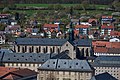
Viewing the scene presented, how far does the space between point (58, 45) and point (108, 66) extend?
918cm

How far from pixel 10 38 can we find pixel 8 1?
175ft

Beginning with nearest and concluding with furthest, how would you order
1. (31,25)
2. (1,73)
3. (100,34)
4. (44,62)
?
1. (1,73)
2. (44,62)
3. (100,34)
4. (31,25)

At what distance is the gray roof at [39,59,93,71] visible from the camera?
169 feet

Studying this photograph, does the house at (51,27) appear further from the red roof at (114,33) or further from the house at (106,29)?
the red roof at (114,33)

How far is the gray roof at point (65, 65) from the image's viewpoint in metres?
51.5

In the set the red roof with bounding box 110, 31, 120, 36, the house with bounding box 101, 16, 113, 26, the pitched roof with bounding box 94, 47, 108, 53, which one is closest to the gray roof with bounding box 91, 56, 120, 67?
the pitched roof with bounding box 94, 47, 108, 53

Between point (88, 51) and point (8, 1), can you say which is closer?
point (88, 51)

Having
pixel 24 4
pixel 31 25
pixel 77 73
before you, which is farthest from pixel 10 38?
pixel 24 4

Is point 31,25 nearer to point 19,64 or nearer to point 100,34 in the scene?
point 100,34

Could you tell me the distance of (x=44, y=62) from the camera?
179 feet

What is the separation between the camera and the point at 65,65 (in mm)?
51938

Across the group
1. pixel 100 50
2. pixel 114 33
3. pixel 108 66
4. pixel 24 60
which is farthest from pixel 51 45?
pixel 114 33

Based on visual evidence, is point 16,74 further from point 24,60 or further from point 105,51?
point 105,51

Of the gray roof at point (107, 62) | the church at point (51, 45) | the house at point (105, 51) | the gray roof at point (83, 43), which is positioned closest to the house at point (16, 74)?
the gray roof at point (107, 62)
